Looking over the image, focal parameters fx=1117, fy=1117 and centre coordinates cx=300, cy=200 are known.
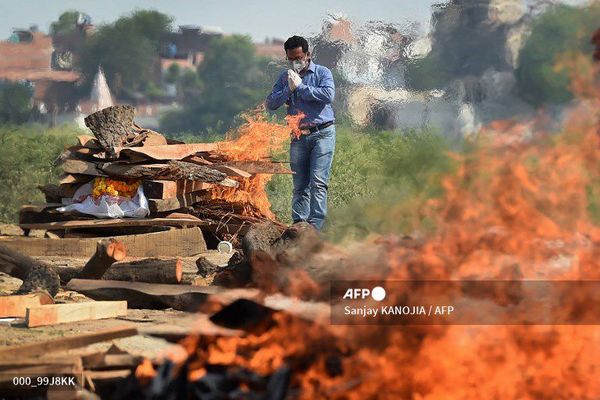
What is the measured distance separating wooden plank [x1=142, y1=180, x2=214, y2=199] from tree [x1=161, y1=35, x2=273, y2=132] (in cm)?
569

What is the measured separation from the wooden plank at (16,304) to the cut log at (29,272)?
606mm

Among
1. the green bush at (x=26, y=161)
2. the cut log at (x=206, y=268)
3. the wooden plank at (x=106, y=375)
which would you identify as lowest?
the green bush at (x=26, y=161)

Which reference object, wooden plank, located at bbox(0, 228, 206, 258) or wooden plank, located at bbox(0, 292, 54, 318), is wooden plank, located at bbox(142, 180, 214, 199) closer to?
wooden plank, located at bbox(0, 228, 206, 258)

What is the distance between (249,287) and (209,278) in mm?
2073

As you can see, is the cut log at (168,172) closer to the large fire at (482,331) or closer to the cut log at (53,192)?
the cut log at (53,192)

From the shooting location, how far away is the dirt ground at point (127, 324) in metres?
5.83

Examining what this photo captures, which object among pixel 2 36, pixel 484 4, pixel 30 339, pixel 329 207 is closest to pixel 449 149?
pixel 484 4

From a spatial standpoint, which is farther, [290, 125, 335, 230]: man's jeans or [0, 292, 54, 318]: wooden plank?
[290, 125, 335, 230]: man's jeans

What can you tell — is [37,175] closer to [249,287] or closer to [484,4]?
[484,4]

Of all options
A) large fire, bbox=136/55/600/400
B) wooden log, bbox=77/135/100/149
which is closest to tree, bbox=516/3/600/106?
large fire, bbox=136/55/600/400

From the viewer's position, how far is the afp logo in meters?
5.77

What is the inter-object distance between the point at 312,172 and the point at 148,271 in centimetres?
301

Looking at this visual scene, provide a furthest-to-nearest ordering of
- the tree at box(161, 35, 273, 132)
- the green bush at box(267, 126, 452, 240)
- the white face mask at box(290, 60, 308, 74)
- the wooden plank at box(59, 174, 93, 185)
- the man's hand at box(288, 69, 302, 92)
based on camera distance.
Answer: the tree at box(161, 35, 273, 132)
the wooden plank at box(59, 174, 93, 185)
the white face mask at box(290, 60, 308, 74)
the man's hand at box(288, 69, 302, 92)
the green bush at box(267, 126, 452, 240)

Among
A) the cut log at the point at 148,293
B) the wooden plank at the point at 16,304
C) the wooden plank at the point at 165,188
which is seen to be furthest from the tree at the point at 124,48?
the wooden plank at the point at 16,304
